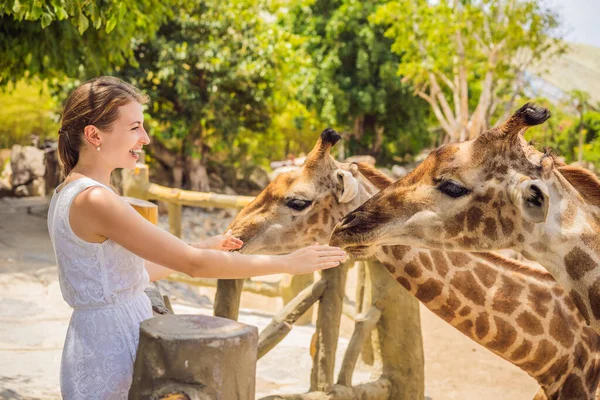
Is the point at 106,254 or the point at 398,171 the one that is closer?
the point at 106,254

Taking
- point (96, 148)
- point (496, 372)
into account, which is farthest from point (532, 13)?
point (96, 148)

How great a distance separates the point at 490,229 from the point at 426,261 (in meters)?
0.75

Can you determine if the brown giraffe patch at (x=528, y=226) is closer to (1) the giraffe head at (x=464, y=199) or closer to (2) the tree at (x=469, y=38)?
(1) the giraffe head at (x=464, y=199)

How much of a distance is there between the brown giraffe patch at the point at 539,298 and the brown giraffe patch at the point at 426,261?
0.45 m

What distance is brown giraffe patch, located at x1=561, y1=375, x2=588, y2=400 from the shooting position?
3107mm

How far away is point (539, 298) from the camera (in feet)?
10.5

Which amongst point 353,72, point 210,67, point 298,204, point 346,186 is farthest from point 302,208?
point 353,72

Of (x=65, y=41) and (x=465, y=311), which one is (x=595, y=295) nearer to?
(x=465, y=311)

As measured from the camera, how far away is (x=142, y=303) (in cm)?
219

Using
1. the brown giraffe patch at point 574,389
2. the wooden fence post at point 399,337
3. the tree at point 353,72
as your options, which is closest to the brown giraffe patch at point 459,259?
the brown giraffe patch at point 574,389

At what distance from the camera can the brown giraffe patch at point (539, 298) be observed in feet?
10.4

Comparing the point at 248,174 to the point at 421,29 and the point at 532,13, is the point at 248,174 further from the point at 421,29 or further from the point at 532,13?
the point at 532,13

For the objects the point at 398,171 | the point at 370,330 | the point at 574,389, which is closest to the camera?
the point at 574,389

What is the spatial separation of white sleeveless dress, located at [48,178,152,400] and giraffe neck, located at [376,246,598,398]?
1.46 meters
